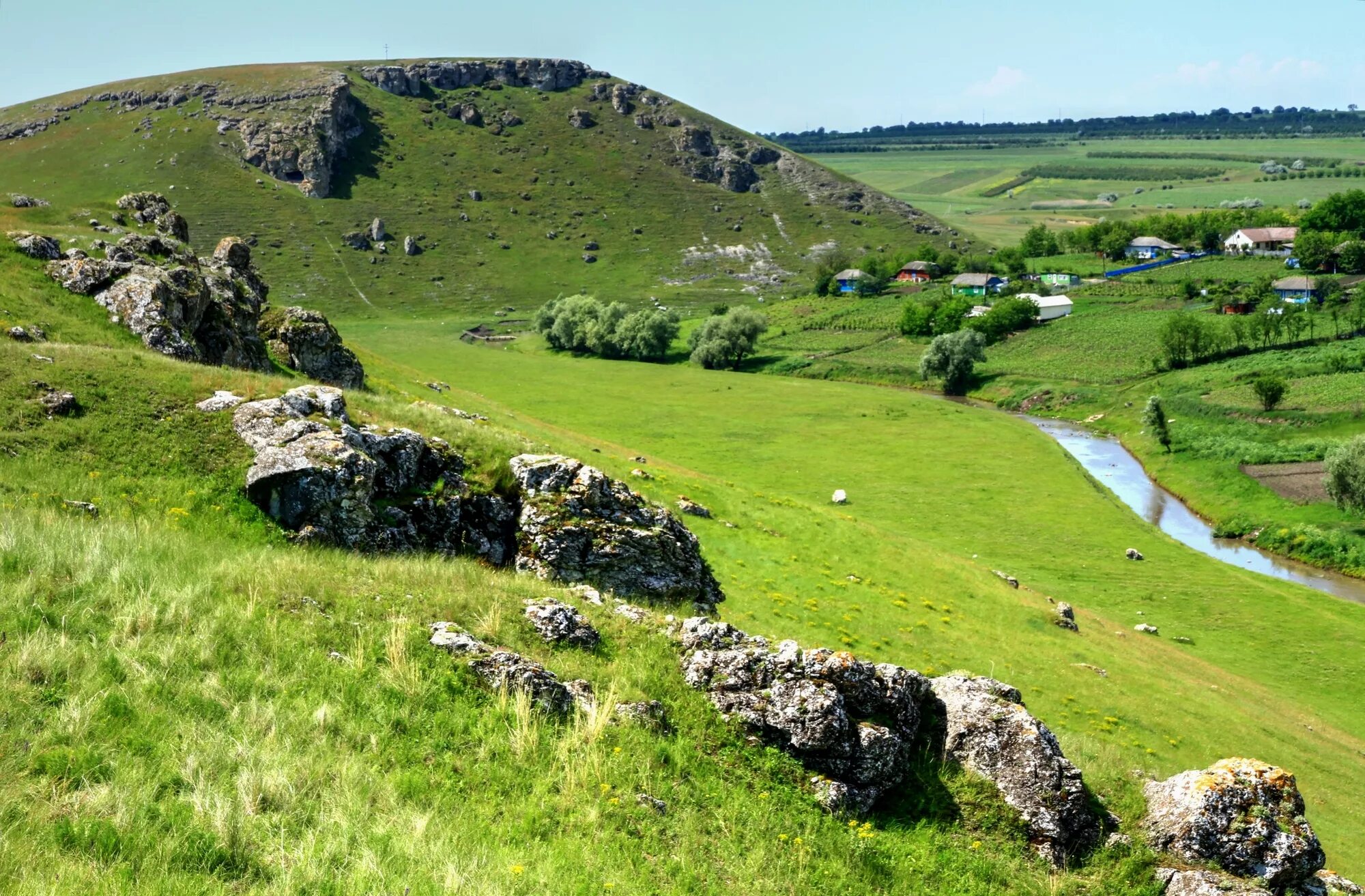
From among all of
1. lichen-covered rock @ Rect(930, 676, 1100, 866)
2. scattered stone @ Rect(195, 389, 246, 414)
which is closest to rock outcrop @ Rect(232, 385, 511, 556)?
scattered stone @ Rect(195, 389, 246, 414)

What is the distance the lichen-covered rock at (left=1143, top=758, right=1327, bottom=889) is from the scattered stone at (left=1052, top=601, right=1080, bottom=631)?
83.3ft

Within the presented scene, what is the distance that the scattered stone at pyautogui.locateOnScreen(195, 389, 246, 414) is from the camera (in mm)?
24188

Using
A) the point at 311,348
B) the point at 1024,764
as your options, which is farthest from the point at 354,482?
the point at 311,348

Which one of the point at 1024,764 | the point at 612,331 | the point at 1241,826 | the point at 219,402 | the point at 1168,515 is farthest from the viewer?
the point at 612,331

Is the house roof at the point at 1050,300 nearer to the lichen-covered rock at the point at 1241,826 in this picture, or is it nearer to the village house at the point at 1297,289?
the village house at the point at 1297,289

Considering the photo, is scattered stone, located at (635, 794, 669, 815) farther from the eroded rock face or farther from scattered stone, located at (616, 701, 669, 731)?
the eroded rock face

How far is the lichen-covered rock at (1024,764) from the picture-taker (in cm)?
1369

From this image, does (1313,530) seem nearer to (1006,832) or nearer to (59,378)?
(1006,832)

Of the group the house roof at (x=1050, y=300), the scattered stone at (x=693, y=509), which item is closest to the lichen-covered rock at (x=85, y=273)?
the scattered stone at (x=693, y=509)

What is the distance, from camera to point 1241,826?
13594mm

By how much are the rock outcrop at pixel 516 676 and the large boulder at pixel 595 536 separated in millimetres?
8293

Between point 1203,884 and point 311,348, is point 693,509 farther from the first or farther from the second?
point 1203,884

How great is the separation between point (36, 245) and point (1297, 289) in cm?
18039

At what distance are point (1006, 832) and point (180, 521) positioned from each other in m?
18.5
